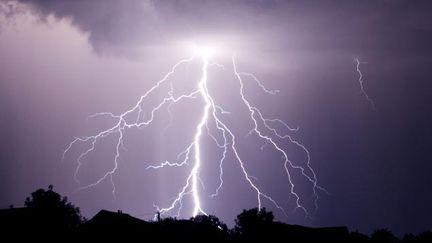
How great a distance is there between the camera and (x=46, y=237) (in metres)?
23.8

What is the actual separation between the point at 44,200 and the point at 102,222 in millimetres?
16572

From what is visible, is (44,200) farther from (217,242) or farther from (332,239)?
(332,239)

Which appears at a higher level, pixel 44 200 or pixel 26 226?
pixel 44 200

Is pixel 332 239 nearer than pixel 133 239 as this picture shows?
No

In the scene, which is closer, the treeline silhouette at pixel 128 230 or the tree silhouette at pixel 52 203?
the treeline silhouette at pixel 128 230

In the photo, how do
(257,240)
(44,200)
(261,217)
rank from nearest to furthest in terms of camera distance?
(257,240), (44,200), (261,217)

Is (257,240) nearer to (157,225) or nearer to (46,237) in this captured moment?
(157,225)

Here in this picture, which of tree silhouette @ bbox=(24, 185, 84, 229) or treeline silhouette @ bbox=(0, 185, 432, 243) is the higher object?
tree silhouette @ bbox=(24, 185, 84, 229)

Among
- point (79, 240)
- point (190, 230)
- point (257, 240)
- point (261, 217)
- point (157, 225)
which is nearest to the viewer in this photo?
point (79, 240)

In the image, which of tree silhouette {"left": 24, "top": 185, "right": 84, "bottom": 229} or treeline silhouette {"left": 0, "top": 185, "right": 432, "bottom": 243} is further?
tree silhouette {"left": 24, "top": 185, "right": 84, "bottom": 229}

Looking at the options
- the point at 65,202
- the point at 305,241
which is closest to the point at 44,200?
the point at 65,202

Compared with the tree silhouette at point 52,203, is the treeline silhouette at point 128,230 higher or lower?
lower

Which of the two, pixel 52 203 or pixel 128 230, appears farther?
pixel 52 203

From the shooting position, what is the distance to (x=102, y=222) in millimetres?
23609
